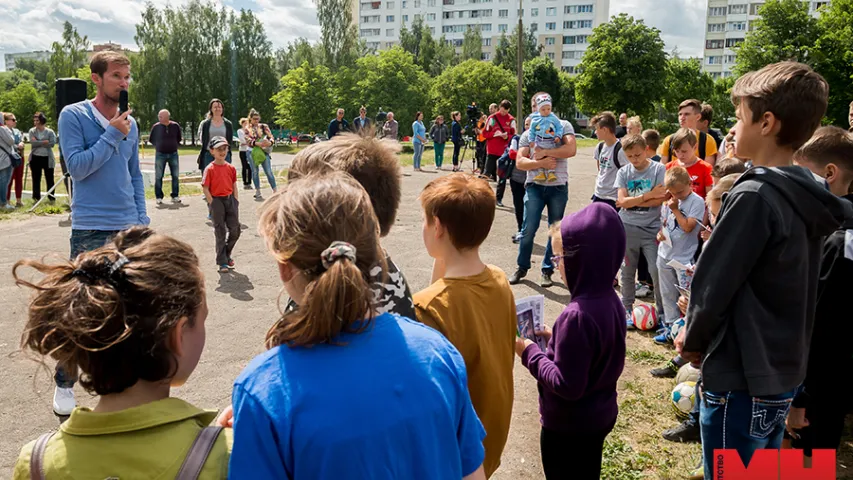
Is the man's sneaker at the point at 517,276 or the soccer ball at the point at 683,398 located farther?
the man's sneaker at the point at 517,276

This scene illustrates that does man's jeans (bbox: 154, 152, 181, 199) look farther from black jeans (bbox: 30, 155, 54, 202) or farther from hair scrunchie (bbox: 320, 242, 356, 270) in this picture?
hair scrunchie (bbox: 320, 242, 356, 270)

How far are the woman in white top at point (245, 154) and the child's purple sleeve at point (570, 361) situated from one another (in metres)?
12.1

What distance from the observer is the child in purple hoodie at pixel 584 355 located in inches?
95.7

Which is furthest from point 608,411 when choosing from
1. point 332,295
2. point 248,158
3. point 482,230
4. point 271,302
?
point 248,158

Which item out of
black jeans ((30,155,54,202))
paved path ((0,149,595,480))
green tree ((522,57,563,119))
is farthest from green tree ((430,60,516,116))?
black jeans ((30,155,54,202))

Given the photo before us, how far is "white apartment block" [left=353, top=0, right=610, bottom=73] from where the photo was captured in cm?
10844

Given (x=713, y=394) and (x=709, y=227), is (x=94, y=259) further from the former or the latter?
(x=709, y=227)

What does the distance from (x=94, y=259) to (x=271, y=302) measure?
530 centimetres

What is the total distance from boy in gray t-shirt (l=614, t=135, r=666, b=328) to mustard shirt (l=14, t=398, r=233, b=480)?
4.97 m

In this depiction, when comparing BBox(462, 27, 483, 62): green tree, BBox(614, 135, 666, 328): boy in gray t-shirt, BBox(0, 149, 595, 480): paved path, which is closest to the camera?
BBox(0, 149, 595, 480): paved path

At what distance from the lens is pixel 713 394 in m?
2.29

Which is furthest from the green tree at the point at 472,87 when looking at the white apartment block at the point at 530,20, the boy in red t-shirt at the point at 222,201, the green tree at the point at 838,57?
the white apartment block at the point at 530,20

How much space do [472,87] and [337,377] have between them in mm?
48654

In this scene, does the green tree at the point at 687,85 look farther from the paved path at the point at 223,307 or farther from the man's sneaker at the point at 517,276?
Result: the man's sneaker at the point at 517,276
